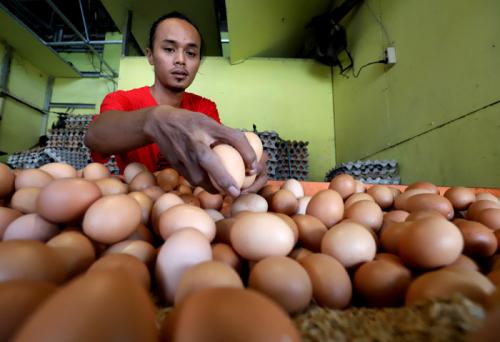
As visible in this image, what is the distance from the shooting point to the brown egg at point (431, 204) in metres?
0.80

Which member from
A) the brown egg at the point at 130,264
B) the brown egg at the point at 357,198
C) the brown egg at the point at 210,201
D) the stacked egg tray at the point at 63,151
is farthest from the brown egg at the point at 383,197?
the stacked egg tray at the point at 63,151

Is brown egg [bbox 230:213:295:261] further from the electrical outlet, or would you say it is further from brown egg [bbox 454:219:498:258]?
the electrical outlet

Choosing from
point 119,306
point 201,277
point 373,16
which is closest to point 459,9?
point 373,16

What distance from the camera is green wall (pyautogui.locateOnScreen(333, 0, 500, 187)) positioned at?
4.85 feet

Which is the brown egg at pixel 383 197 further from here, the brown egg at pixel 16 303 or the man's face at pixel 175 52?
the man's face at pixel 175 52

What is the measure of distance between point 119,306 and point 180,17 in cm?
170

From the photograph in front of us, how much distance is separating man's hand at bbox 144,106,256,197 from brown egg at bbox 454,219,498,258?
0.50m

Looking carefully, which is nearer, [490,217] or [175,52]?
[490,217]

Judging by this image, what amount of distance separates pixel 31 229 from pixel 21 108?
536 centimetres

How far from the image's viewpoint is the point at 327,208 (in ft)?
2.70

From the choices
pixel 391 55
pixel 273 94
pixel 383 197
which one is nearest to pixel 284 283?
pixel 383 197

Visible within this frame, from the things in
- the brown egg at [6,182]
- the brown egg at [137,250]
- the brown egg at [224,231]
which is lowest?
the brown egg at [137,250]

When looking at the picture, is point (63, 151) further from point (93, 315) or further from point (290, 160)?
point (93, 315)

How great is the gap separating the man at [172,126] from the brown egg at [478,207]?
580mm
